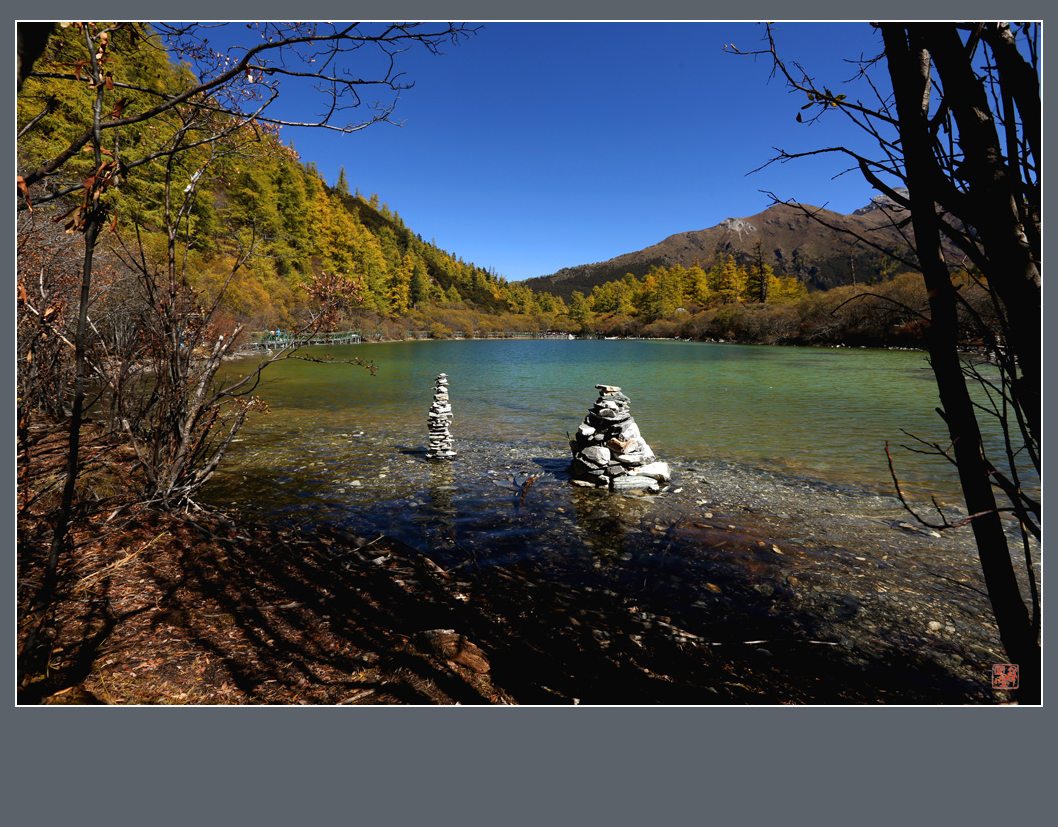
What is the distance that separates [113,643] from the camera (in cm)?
340

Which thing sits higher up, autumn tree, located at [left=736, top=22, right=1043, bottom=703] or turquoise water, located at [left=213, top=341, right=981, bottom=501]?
autumn tree, located at [left=736, top=22, right=1043, bottom=703]

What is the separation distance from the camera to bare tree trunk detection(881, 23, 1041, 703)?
5.87 feet

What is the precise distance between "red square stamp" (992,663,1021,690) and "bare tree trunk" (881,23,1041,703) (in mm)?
44

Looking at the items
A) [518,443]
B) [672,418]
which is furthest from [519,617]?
[672,418]

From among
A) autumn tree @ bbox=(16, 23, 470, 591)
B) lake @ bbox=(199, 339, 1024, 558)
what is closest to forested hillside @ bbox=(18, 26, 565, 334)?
autumn tree @ bbox=(16, 23, 470, 591)

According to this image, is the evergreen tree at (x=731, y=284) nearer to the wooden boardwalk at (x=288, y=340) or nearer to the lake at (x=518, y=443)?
the wooden boardwalk at (x=288, y=340)

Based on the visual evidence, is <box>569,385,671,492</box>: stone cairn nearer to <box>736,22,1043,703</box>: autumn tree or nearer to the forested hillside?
the forested hillside

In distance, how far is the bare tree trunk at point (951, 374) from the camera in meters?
1.79

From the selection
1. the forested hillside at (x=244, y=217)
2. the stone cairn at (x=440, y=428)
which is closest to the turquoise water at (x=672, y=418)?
the stone cairn at (x=440, y=428)

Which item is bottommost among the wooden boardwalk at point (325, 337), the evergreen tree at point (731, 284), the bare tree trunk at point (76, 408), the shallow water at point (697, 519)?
the shallow water at point (697, 519)

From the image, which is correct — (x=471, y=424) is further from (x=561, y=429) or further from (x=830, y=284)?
(x=830, y=284)

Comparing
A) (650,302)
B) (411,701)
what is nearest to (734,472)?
(411,701)

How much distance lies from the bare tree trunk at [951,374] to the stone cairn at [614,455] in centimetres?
705

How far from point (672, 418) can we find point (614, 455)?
27.3 ft
